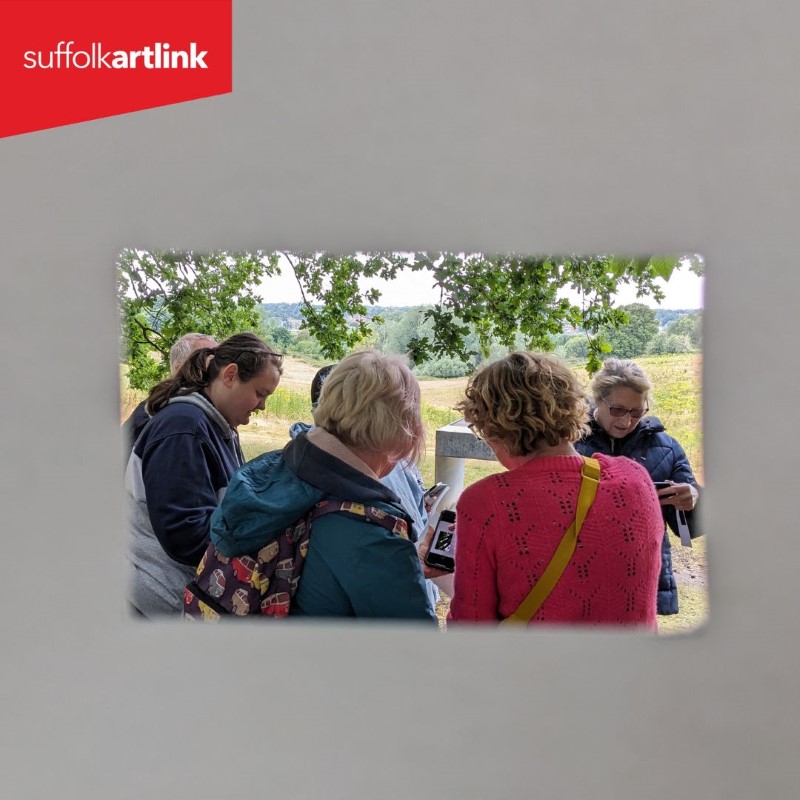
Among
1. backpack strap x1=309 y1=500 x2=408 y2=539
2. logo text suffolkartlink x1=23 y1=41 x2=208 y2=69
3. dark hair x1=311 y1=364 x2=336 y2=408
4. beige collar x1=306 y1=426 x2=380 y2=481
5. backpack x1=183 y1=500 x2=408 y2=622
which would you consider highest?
logo text suffolkartlink x1=23 y1=41 x2=208 y2=69

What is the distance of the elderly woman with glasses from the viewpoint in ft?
5.49

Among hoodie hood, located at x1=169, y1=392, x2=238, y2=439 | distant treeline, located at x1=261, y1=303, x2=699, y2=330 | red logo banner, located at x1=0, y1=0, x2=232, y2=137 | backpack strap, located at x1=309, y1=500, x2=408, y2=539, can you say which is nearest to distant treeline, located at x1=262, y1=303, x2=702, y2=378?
distant treeline, located at x1=261, y1=303, x2=699, y2=330

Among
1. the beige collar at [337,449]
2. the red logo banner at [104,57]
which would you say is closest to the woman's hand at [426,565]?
the beige collar at [337,449]

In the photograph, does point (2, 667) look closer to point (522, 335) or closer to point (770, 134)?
point (522, 335)

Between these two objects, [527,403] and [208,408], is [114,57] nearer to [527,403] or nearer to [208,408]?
[208,408]

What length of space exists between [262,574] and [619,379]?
0.95 m

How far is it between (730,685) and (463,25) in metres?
1.67

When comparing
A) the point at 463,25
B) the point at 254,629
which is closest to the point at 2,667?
the point at 254,629

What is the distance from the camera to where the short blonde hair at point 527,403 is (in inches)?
63.9

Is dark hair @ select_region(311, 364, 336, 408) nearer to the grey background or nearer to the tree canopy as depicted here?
the tree canopy

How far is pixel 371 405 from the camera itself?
5.41ft

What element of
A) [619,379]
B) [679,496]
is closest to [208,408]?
[619,379]

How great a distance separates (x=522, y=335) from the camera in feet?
5.65

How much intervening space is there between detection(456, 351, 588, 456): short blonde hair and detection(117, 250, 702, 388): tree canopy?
0.23 ft
